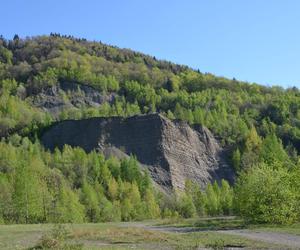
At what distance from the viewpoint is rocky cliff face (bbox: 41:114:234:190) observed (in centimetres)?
12588

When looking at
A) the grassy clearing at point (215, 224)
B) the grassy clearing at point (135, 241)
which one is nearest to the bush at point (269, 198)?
the grassy clearing at point (215, 224)

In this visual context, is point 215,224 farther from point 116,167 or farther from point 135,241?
point 116,167

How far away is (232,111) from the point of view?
191 meters

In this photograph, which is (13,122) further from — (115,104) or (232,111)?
(232,111)

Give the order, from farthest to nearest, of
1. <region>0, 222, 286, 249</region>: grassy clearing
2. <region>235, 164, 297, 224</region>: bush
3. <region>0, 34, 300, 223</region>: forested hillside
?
1. <region>0, 34, 300, 223</region>: forested hillside
2. <region>235, 164, 297, 224</region>: bush
3. <region>0, 222, 286, 249</region>: grassy clearing

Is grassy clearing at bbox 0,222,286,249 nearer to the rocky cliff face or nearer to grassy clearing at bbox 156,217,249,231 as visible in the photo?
grassy clearing at bbox 156,217,249,231

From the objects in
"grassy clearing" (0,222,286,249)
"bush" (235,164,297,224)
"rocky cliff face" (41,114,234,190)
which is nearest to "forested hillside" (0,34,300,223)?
"bush" (235,164,297,224)

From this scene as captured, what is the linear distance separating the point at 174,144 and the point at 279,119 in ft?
207

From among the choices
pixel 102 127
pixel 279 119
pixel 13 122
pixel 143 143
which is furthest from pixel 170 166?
pixel 279 119

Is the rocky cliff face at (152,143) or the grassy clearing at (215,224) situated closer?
the grassy clearing at (215,224)

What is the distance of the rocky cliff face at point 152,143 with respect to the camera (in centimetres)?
12588

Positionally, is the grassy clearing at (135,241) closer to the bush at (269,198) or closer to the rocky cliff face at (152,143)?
the bush at (269,198)

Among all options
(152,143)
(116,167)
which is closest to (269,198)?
(116,167)

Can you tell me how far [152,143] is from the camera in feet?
423
